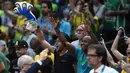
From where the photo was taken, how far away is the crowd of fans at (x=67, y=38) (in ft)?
32.0

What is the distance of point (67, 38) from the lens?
11703 mm

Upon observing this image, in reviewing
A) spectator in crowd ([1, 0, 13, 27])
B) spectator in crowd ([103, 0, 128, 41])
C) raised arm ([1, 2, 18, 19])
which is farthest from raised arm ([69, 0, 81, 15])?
spectator in crowd ([1, 0, 13, 27])

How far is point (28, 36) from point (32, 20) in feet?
10.4

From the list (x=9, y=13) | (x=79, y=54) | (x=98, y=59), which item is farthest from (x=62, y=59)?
(x=9, y=13)

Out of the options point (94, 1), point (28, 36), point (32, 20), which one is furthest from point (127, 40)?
point (94, 1)

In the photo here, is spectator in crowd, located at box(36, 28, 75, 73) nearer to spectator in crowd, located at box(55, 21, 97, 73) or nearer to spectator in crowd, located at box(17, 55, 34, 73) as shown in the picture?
spectator in crowd, located at box(55, 21, 97, 73)

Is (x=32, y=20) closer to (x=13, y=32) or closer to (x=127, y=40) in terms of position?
(x=127, y=40)

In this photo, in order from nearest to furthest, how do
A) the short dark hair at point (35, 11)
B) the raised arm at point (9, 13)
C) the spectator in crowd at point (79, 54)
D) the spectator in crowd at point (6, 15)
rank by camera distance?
the spectator in crowd at point (79, 54), the short dark hair at point (35, 11), the raised arm at point (9, 13), the spectator in crowd at point (6, 15)

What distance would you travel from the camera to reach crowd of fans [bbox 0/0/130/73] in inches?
384

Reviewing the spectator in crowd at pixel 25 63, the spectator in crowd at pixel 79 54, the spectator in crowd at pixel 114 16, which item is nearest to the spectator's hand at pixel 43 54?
the spectator in crowd at pixel 25 63

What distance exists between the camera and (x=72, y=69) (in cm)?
1093

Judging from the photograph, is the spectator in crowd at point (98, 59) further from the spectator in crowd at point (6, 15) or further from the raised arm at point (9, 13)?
the spectator in crowd at point (6, 15)

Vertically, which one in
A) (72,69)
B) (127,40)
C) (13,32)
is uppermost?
(127,40)

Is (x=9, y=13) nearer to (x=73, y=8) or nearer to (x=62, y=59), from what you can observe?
(x=73, y=8)
